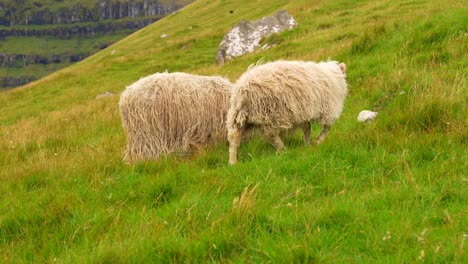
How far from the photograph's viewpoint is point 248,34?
1020 inches

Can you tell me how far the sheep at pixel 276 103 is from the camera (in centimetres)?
646

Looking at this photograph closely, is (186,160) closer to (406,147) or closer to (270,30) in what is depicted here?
(406,147)

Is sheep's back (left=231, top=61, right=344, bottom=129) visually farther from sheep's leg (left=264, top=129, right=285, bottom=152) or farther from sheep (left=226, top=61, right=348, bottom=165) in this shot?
sheep's leg (left=264, top=129, right=285, bottom=152)

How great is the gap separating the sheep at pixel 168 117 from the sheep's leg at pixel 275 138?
1.35m

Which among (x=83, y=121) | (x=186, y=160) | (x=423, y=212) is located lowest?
(x=83, y=121)

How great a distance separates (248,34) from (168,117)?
62.8ft

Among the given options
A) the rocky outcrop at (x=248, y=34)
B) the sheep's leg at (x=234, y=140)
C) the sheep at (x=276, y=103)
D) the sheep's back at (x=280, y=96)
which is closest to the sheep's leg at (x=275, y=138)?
the sheep at (x=276, y=103)

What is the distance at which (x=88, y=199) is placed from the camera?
5.29m

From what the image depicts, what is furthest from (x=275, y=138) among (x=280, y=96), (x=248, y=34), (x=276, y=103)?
(x=248, y=34)

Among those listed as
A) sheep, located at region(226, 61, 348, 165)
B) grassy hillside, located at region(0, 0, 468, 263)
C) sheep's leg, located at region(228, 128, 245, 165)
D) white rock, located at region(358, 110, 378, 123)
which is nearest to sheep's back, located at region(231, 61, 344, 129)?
sheep, located at region(226, 61, 348, 165)

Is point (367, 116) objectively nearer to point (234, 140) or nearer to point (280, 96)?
point (280, 96)

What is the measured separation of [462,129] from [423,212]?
6.94 feet

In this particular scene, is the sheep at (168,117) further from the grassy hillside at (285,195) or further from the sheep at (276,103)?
the sheep at (276,103)

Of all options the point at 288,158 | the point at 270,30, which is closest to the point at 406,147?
the point at 288,158
